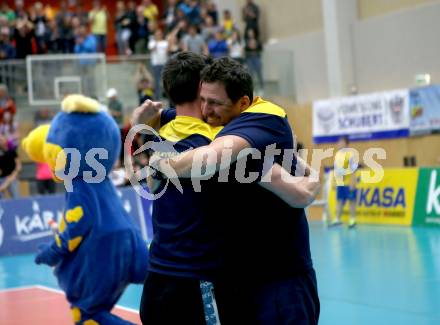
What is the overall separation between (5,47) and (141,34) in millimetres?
4222

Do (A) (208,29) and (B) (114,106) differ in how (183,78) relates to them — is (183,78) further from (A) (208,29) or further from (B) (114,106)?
(A) (208,29)

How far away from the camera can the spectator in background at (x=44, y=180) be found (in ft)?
54.4

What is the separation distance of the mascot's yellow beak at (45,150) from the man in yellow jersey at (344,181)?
9058 millimetres

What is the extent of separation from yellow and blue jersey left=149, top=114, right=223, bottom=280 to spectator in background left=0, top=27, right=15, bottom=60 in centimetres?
1745

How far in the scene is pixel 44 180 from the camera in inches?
659

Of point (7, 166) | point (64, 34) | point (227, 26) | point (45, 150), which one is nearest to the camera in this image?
point (45, 150)

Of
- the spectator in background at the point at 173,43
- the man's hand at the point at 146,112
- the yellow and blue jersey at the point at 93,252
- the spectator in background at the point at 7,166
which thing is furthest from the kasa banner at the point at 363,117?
the man's hand at the point at 146,112

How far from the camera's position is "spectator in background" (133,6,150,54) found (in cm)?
2202

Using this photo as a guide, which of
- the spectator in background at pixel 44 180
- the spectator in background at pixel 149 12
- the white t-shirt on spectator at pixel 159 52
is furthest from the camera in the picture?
the spectator in background at pixel 149 12

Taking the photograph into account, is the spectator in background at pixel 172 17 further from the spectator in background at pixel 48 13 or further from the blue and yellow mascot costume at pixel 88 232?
the blue and yellow mascot costume at pixel 88 232

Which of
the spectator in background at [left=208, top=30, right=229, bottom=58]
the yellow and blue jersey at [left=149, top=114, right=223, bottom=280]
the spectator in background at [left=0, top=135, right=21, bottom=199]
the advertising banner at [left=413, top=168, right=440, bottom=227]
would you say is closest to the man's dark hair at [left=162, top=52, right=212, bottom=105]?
the yellow and blue jersey at [left=149, top=114, right=223, bottom=280]

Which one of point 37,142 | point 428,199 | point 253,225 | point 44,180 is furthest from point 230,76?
point 44,180

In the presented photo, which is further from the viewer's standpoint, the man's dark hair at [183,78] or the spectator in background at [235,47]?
the spectator in background at [235,47]

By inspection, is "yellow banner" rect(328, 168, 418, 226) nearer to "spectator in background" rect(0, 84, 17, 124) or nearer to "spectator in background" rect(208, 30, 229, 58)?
"spectator in background" rect(208, 30, 229, 58)
